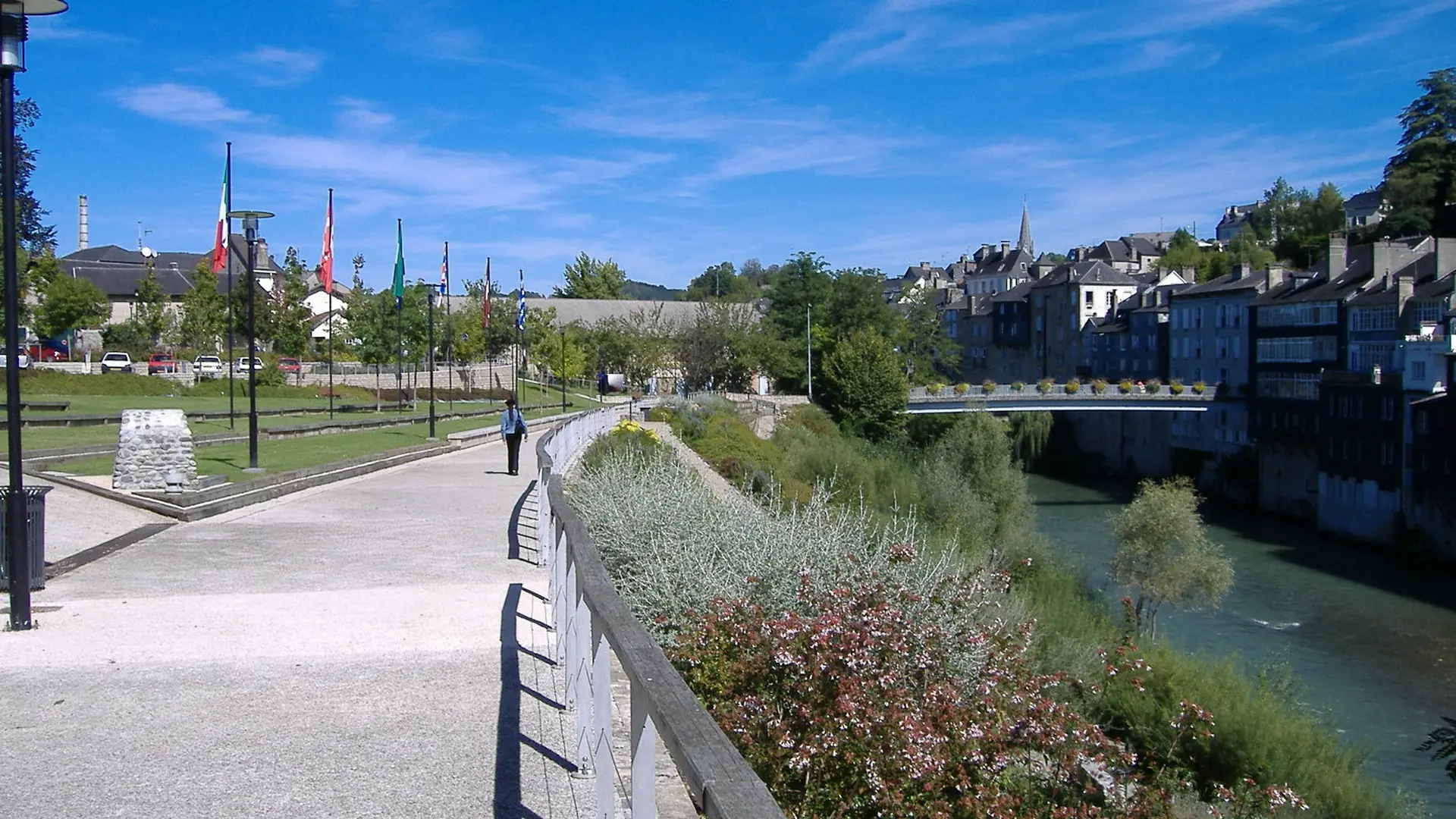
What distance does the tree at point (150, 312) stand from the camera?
234ft

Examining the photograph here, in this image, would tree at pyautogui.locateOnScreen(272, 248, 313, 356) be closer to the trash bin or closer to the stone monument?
the stone monument

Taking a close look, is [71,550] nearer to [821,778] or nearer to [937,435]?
[821,778]

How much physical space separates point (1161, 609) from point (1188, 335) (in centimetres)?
4617

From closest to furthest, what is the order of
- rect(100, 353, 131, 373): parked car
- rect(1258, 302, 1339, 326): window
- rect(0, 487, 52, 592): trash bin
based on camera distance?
rect(0, 487, 52, 592): trash bin, rect(100, 353, 131, 373): parked car, rect(1258, 302, 1339, 326): window

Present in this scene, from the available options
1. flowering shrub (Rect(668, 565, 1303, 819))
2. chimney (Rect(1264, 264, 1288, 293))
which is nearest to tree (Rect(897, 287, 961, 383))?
chimney (Rect(1264, 264, 1288, 293))

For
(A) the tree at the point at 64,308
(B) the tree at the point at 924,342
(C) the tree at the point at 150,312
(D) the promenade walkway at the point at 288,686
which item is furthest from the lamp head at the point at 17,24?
(B) the tree at the point at 924,342

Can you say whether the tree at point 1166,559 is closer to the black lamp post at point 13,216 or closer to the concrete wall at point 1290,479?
the concrete wall at point 1290,479

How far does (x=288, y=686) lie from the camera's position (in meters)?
7.37

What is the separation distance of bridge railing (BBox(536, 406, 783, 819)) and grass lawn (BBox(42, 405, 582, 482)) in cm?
1351

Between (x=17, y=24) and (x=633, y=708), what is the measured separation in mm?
7962

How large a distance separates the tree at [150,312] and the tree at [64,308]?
590 centimetres

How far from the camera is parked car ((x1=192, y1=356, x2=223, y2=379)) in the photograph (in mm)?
57969

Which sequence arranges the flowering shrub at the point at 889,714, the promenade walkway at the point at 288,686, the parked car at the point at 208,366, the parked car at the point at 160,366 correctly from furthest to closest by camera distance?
the parked car at the point at 160,366
the parked car at the point at 208,366
the flowering shrub at the point at 889,714
the promenade walkway at the point at 288,686

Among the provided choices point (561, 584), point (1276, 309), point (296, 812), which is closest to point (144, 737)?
point (296, 812)
